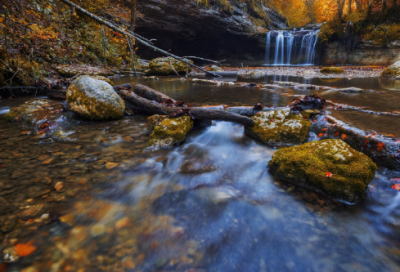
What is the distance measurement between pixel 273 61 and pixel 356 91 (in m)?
24.5

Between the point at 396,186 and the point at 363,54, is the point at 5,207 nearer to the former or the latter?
the point at 396,186

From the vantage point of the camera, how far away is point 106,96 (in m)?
4.21

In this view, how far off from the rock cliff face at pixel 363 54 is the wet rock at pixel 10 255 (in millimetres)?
30566

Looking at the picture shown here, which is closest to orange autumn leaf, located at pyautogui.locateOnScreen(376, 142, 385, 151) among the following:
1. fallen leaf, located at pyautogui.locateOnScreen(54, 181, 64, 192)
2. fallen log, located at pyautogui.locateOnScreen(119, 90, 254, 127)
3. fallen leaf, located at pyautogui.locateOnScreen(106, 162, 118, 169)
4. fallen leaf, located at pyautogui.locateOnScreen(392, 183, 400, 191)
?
fallen leaf, located at pyautogui.locateOnScreen(392, 183, 400, 191)

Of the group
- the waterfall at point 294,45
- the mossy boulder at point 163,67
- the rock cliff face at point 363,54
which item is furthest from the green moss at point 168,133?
the waterfall at point 294,45

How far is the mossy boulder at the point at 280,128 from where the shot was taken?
3.32 metres

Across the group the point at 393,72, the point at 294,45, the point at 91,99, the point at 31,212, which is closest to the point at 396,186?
the point at 31,212

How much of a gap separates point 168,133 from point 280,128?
2.04 m

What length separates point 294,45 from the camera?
87.5 feet

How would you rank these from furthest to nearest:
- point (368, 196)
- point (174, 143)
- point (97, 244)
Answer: point (174, 143)
point (368, 196)
point (97, 244)

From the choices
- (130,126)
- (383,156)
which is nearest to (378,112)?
(383,156)

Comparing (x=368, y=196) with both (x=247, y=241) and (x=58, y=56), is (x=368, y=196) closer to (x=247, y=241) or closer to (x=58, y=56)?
(x=247, y=241)

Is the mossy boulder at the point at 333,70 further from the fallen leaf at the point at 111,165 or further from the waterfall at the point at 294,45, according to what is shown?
the fallen leaf at the point at 111,165

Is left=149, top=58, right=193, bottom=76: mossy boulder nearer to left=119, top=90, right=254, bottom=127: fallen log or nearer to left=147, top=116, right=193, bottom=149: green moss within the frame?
left=119, top=90, right=254, bottom=127: fallen log
